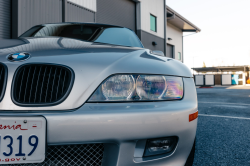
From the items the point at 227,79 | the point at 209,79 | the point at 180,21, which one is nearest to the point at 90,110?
the point at 180,21

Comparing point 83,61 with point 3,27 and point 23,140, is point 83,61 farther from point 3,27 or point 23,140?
point 3,27

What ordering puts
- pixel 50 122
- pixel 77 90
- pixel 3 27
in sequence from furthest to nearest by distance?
pixel 3 27
pixel 77 90
pixel 50 122

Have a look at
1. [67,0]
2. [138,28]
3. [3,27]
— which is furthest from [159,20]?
[3,27]

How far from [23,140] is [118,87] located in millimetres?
531

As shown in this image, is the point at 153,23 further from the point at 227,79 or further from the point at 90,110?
the point at 227,79

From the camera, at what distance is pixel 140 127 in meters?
1.03

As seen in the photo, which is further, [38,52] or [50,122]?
[38,52]

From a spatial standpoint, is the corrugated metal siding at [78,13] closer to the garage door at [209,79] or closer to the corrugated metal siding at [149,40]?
the corrugated metal siding at [149,40]

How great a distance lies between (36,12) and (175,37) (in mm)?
16645

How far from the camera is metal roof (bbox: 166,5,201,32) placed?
18.2m

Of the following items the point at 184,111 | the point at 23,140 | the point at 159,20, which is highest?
the point at 159,20

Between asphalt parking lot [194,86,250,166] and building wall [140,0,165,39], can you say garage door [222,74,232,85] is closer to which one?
building wall [140,0,165,39]

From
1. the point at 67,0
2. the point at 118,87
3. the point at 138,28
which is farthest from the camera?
the point at 138,28

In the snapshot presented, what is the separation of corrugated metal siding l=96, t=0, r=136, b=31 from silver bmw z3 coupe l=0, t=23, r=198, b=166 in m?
9.68
